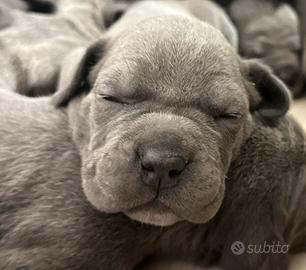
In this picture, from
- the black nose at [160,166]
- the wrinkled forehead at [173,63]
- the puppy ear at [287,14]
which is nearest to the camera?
the black nose at [160,166]

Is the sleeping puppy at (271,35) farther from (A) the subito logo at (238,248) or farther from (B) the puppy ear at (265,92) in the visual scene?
(A) the subito logo at (238,248)

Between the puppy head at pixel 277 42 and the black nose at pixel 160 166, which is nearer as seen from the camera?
the black nose at pixel 160 166

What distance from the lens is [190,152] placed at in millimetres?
1293

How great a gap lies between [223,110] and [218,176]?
179 millimetres

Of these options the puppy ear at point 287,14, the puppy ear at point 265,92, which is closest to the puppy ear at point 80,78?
the puppy ear at point 265,92

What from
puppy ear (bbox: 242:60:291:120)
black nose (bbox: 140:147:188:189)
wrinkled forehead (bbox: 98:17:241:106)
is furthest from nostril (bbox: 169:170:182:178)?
puppy ear (bbox: 242:60:291:120)

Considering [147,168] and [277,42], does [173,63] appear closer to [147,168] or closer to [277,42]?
[147,168]

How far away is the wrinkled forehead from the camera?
1.42 metres

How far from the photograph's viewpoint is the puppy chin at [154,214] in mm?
1273

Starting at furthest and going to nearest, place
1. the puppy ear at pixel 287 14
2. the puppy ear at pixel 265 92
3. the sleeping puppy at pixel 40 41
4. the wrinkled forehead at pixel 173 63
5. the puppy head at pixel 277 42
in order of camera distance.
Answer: the puppy ear at pixel 287 14, the puppy head at pixel 277 42, the sleeping puppy at pixel 40 41, the puppy ear at pixel 265 92, the wrinkled forehead at pixel 173 63

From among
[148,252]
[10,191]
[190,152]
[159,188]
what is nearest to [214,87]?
[190,152]

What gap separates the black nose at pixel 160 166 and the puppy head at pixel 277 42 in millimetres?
1565

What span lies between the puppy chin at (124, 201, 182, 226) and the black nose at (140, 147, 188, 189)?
51 mm

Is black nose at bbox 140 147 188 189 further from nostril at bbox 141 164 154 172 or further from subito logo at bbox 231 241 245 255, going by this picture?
subito logo at bbox 231 241 245 255
